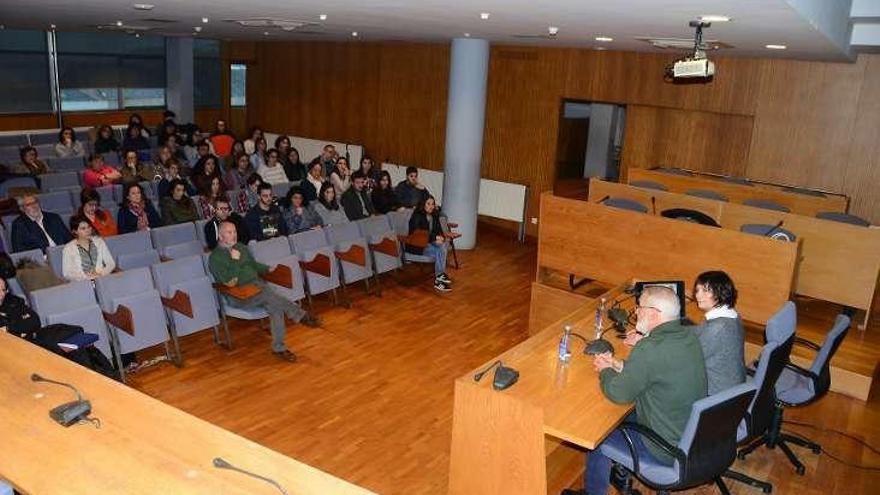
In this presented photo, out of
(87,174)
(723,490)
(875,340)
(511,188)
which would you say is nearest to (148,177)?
(87,174)

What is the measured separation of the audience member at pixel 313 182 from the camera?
9.66 m

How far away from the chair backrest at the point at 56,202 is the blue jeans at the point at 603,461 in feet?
22.6

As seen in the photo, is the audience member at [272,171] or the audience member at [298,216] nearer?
the audience member at [298,216]

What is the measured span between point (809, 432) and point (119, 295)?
5695 mm

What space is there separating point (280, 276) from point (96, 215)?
218cm

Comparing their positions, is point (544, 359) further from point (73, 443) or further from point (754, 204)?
point (754, 204)

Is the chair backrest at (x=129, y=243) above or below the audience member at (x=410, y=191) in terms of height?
below

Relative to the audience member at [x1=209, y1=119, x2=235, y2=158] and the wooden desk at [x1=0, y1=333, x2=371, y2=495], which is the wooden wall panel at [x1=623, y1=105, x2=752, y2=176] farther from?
the wooden desk at [x1=0, y1=333, x2=371, y2=495]

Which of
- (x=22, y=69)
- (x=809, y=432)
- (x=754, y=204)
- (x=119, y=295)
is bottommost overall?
(x=809, y=432)

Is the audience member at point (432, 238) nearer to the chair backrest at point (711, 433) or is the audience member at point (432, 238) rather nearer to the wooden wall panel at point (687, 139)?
the wooden wall panel at point (687, 139)

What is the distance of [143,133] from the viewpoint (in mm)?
12062

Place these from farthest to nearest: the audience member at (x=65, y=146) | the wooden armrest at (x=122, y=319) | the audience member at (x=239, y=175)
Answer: the audience member at (x=65, y=146) → the audience member at (x=239, y=175) → the wooden armrest at (x=122, y=319)

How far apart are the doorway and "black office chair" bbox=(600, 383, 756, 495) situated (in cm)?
971

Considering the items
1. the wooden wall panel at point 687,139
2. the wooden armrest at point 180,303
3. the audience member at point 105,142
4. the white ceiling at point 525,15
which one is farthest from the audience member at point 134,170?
the wooden wall panel at point 687,139
